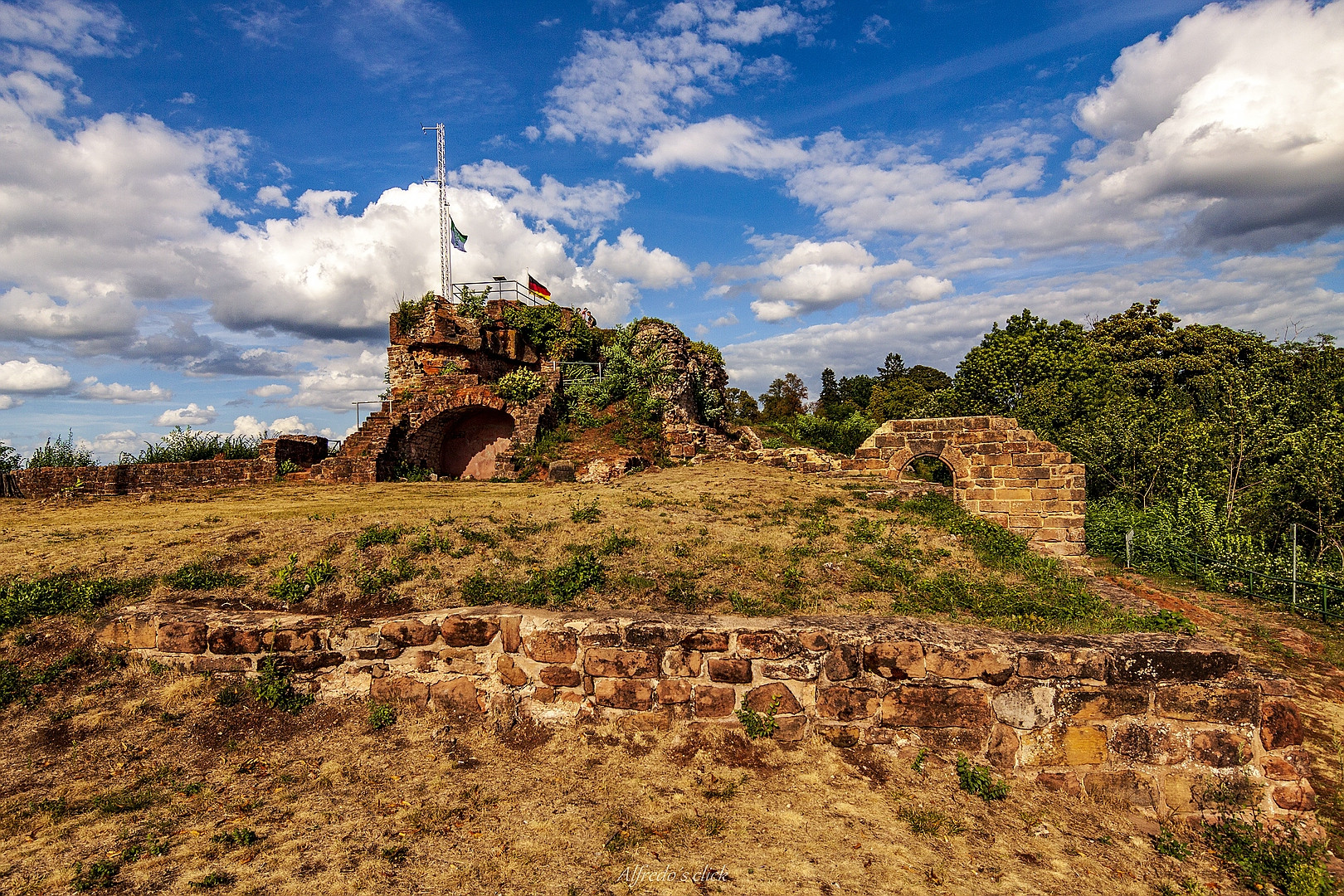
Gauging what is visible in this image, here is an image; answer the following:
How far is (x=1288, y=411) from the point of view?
13453 millimetres

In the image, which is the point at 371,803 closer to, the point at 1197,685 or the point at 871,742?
the point at 871,742

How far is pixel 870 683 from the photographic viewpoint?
402cm

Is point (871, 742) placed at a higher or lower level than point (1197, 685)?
lower

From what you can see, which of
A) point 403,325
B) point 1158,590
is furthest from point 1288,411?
point 403,325

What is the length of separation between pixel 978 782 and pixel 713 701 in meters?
1.70

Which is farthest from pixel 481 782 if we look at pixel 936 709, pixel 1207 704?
pixel 1207 704

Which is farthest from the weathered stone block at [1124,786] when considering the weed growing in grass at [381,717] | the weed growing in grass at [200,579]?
the weed growing in grass at [200,579]

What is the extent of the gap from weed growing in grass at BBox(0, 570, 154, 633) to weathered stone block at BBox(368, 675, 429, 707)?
260 cm

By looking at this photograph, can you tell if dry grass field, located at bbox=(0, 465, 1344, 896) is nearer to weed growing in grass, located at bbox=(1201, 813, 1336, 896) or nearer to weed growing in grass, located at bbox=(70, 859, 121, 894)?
weed growing in grass, located at bbox=(70, 859, 121, 894)

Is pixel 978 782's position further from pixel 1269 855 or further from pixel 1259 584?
pixel 1259 584

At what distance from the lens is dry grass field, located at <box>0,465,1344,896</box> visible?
298 cm

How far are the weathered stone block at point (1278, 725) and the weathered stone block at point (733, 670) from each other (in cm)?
320

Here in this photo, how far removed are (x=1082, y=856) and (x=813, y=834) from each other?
4.99 feet

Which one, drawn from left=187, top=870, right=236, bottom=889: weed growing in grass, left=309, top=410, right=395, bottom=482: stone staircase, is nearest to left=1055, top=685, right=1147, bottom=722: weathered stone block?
left=187, top=870, right=236, bottom=889: weed growing in grass
